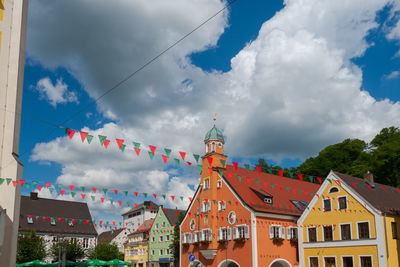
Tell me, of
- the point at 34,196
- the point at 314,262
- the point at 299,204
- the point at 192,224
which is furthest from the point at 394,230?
the point at 34,196

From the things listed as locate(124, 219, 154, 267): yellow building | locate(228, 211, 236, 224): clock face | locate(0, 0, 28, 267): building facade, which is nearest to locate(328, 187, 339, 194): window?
locate(228, 211, 236, 224): clock face

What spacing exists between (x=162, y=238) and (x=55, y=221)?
54.6 feet

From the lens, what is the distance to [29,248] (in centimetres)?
4594

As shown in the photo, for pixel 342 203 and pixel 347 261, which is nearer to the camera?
pixel 347 261

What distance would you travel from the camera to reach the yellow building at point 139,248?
6586 cm

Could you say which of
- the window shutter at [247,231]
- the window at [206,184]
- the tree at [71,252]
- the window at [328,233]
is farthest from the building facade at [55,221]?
the window at [328,233]

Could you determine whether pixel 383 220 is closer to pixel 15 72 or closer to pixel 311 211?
pixel 311 211

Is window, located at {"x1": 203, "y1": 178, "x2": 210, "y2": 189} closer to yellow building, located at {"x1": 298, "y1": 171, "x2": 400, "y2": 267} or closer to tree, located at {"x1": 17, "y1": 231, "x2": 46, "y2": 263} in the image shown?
yellow building, located at {"x1": 298, "y1": 171, "x2": 400, "y2": 267}

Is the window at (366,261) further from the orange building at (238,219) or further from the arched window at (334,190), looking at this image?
the orange building at (238,219)

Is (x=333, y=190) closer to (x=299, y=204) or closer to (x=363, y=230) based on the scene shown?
(x=363, y=230)

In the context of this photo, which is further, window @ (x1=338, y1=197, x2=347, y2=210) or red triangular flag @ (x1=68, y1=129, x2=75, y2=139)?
window @ (x1=338, y1=197, x2=347, y2=210)

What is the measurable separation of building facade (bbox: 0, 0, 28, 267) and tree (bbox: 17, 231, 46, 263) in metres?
29.2

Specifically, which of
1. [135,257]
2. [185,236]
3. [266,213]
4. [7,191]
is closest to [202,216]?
[185,236]

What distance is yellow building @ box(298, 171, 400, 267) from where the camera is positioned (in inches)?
1189
